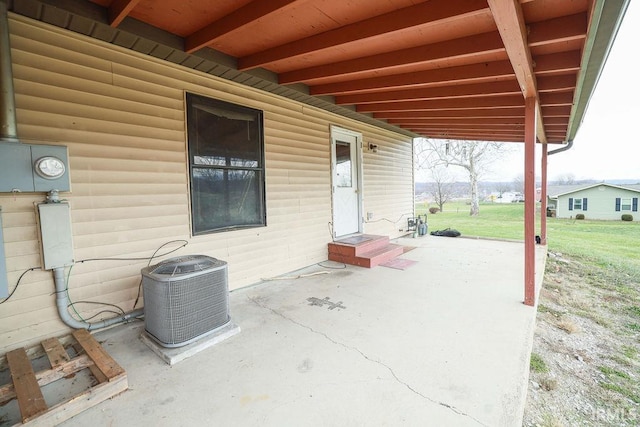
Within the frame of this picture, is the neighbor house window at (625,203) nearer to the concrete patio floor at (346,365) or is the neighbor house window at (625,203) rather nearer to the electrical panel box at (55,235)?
the concrete patio floor at (346,365)

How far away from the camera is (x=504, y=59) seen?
2.95 meters

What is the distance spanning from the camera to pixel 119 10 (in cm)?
219

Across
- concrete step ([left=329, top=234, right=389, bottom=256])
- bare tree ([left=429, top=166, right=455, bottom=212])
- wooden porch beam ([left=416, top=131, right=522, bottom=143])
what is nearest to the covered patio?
concrete step ([left=329, top=234, right=389, bottom=256])

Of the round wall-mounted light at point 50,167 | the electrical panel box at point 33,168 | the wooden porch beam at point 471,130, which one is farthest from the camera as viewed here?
the wooden porch beam at point 471,130

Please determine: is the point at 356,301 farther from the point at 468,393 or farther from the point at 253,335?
the point at 468,393

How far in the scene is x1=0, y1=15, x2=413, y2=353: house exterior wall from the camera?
2311 millimetres

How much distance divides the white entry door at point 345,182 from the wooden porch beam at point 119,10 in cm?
360

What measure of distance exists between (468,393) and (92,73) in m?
3.94

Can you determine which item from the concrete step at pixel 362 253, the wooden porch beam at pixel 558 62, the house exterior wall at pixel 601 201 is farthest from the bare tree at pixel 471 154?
the wooden porch beam at pixel 558 62

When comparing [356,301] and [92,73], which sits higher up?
[92,73]

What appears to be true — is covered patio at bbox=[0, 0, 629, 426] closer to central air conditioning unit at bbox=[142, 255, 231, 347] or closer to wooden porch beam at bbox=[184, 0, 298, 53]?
wooden porch beam at bbox=[184, 0, 298, 53]

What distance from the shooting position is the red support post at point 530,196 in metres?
3.16

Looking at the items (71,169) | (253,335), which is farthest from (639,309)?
(71,169)

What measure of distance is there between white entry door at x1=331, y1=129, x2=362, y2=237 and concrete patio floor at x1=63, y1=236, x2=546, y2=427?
2179 mm
